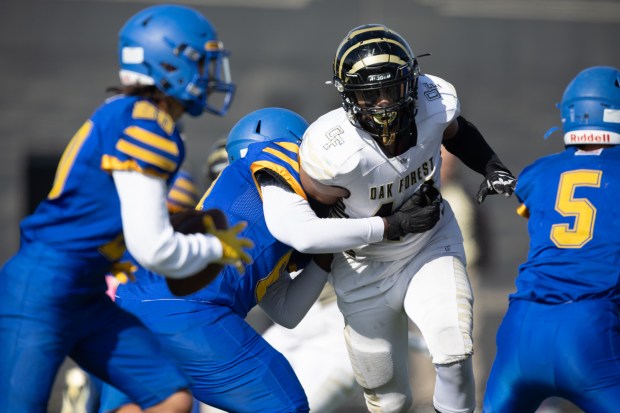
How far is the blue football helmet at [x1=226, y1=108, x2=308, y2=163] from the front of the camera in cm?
464

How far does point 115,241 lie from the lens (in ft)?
11.3

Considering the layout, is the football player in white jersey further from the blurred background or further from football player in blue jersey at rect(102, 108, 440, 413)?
the blurred background

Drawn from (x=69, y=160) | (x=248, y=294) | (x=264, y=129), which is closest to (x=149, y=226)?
(x=69, y=160)

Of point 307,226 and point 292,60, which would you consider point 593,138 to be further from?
point 292,60

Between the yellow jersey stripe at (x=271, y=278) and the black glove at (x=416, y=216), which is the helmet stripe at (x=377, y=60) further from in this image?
the yellow jersey stripe at (x=271, y=278)

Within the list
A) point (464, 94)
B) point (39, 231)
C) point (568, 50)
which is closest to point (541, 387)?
point (39, 231)

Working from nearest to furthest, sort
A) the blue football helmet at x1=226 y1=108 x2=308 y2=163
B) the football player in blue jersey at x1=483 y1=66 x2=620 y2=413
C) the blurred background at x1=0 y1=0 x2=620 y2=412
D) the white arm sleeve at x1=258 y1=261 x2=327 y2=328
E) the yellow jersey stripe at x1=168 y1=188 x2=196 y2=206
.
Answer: the football player in blue jersey at x1=483 y1=66 x2=620 y2=413, the white arm sleeve at x1=258 y1=261 x2=327 y2=328, the blue football helmet at x1=226 y1=108 x2=308 y2=163, the yellow jersey stripe at x1=168 y1=188 x2=196 y2=206, the blurred background at x1=0 y1=0 x2=620 y2=412

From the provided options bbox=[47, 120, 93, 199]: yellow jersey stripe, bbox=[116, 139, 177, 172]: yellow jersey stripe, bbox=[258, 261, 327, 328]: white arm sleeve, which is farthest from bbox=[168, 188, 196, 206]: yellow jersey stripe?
bbox=[116, 139, 177, 172]: yellow jersey stripe

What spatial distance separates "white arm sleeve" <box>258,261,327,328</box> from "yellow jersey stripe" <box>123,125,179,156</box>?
135 centimetres

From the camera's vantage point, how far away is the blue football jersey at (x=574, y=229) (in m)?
3.97

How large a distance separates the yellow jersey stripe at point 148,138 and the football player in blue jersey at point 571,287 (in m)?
1.54

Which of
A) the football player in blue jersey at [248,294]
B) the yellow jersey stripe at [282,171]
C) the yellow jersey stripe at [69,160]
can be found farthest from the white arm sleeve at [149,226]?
the yellow jersey stripe at [282,171]

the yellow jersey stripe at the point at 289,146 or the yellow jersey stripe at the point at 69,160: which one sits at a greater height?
the yellow jersey stripe at the point at 69,160

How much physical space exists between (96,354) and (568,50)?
7789mm
